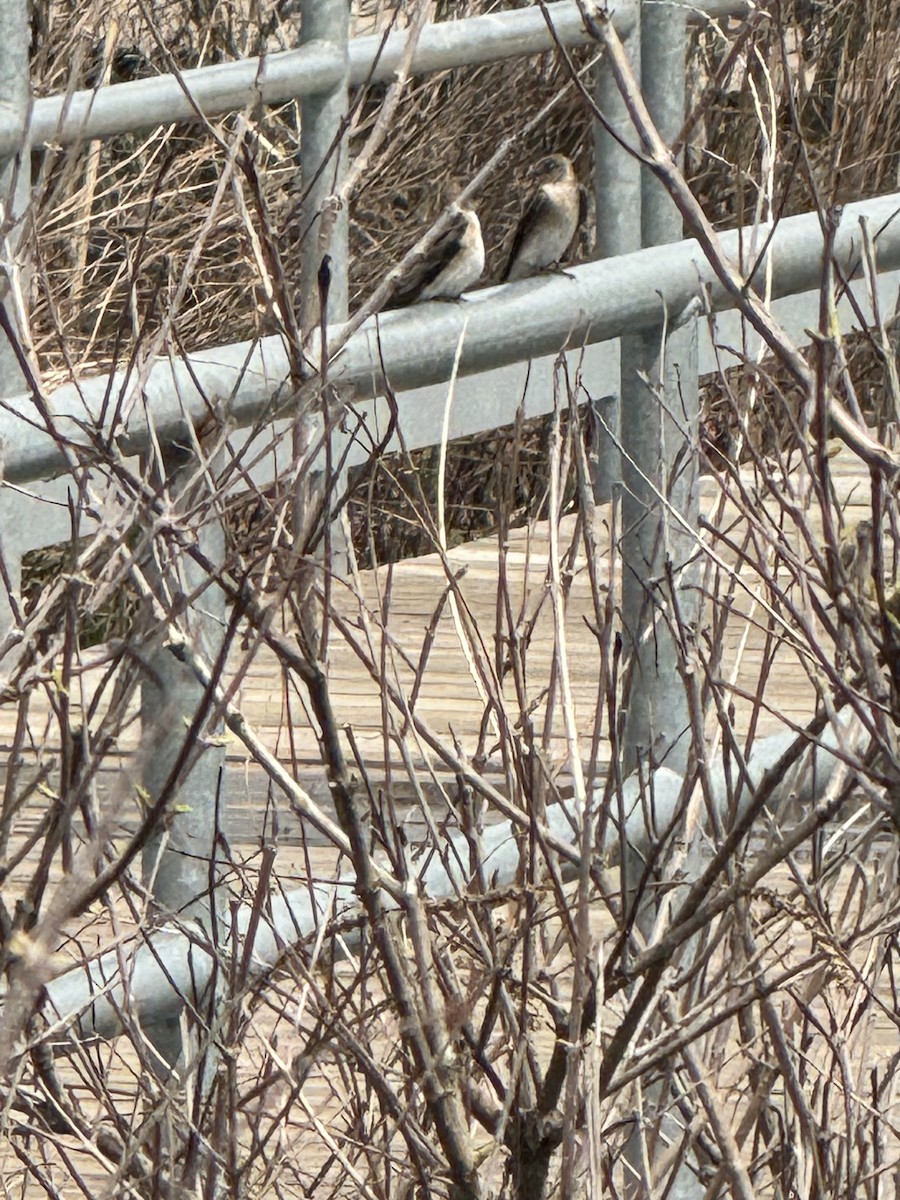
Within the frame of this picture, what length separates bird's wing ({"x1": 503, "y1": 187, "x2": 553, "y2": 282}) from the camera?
198 inches

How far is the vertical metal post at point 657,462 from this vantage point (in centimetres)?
227

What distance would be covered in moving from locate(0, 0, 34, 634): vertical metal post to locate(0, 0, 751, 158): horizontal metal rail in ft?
0.11

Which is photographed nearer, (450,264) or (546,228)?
(450,264)

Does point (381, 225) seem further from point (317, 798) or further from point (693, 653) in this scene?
point (693, 653)

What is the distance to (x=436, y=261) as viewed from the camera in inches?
162

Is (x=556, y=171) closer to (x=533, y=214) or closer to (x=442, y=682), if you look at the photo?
(x=533, y=214)

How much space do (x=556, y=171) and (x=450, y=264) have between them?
5.70 ft

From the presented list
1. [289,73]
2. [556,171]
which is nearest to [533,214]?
[556,171]

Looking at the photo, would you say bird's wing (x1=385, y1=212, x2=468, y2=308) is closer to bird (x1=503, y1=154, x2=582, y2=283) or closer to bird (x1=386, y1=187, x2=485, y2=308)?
bird (x1=386, y1=187, x2=485, y2=308)

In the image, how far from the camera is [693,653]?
199 centimetres

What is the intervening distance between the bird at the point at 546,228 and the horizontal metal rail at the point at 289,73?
0.70 metres

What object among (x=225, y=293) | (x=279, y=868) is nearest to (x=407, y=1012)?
(x=279, y=868)

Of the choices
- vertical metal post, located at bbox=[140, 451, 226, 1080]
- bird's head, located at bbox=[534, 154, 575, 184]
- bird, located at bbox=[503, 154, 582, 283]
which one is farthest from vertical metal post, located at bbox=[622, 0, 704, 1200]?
bird's head, located at bbox=[534, 154, 575, 184]

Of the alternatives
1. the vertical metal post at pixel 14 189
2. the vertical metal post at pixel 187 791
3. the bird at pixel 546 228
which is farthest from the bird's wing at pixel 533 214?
the vertical metal post at pixel 187 791
